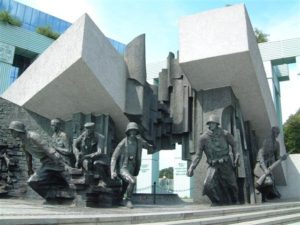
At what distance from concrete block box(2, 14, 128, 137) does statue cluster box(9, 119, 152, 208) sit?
1902 mm

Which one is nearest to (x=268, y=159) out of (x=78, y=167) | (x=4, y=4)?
(x=78, y=167)

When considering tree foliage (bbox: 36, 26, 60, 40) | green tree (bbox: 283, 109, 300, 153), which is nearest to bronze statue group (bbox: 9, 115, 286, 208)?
green tree (bbox: 283, 109, 300, 153)

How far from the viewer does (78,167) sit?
7.73m

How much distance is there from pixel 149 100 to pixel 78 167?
4.12 meters

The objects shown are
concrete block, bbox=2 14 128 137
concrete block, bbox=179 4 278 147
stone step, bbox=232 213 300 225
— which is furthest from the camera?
concrete block, bbox=179 4 278 147

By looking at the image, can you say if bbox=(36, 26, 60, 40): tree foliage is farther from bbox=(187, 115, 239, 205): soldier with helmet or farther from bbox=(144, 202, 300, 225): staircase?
bbox=(144, 202, 300, 225): staircase

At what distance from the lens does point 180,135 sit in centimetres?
1131

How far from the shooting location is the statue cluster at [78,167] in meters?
7.12

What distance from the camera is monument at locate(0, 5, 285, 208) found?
25.7ft

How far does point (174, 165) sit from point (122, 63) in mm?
14128

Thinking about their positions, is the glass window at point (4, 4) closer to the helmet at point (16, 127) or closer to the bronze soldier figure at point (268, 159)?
the helmet at point (16, 127)

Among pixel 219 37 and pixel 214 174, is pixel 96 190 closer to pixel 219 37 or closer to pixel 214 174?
pixel 214 174

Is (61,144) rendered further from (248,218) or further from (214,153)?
(248,218)

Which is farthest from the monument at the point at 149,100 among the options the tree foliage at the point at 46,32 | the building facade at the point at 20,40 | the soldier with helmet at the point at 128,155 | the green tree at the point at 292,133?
the tree foliage at the point at 46,32
